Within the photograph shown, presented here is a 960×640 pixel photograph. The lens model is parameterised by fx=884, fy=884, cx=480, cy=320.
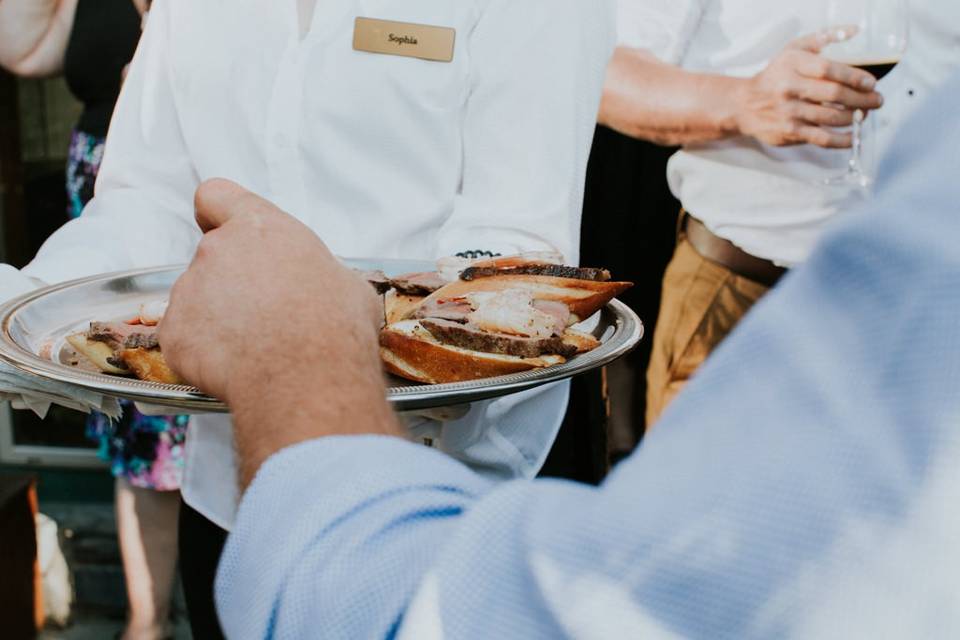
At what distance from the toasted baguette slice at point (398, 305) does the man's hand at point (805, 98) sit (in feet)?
3.61

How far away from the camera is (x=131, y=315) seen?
1.03 meters

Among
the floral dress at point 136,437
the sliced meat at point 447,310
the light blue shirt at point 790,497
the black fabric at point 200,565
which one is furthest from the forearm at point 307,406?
the floral dress at point 136,437

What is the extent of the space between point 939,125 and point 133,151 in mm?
1269

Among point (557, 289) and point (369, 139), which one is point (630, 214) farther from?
point (557, 289)

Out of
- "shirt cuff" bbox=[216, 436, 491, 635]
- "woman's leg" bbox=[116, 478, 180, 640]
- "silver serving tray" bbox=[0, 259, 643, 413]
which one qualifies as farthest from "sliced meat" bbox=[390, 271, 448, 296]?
"woman's leg" bbox=[116, 478, 180, 640]

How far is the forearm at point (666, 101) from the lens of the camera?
6.56 feet

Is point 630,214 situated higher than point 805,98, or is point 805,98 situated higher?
point 805,98

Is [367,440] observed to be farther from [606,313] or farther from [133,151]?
[133,151]

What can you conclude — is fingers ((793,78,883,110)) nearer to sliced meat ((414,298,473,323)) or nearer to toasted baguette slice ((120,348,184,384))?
sliced meat ((414,298,473,323))

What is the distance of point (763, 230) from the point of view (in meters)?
2.04

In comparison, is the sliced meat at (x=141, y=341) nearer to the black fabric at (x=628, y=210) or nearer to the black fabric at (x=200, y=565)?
the black fabric at (x=200, y=565)

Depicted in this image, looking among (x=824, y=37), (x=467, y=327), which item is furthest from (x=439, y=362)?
(x=824, y=37)

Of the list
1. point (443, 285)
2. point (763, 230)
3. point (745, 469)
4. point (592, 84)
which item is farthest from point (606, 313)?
point (763, 230)

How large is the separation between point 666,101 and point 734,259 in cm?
41
